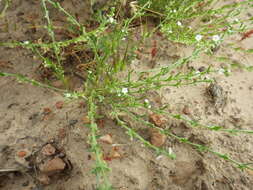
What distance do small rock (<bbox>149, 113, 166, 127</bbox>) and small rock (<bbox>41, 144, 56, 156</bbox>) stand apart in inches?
30.7

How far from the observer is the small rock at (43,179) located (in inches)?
58.5

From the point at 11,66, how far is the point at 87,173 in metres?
1.24

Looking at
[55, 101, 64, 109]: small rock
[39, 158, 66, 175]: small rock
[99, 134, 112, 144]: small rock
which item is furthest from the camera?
[55, 101, 64, 109]: small rock

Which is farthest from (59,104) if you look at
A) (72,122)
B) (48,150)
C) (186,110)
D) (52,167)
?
(186,110)

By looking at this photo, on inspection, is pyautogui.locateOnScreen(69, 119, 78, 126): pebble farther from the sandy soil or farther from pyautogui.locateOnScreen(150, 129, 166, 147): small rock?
pyautogui.locateOnScreen(150, 129, 166, 147): small rock

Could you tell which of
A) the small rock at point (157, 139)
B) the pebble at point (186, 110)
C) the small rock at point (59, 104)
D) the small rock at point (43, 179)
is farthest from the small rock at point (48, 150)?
the pebble at point (186, 110)

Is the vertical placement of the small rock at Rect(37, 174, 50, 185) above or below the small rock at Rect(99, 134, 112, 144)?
below

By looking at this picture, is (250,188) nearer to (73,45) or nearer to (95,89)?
(95,89)

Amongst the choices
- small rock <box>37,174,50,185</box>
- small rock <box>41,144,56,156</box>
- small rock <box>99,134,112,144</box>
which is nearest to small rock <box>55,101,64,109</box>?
small rock <box>41,144,56,156</box>

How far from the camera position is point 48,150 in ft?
5.17

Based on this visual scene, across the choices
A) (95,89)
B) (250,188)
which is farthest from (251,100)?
(95,89)

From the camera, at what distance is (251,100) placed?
2.00 meters

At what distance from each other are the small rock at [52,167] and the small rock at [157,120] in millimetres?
747

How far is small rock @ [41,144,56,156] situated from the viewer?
1.56 meters
